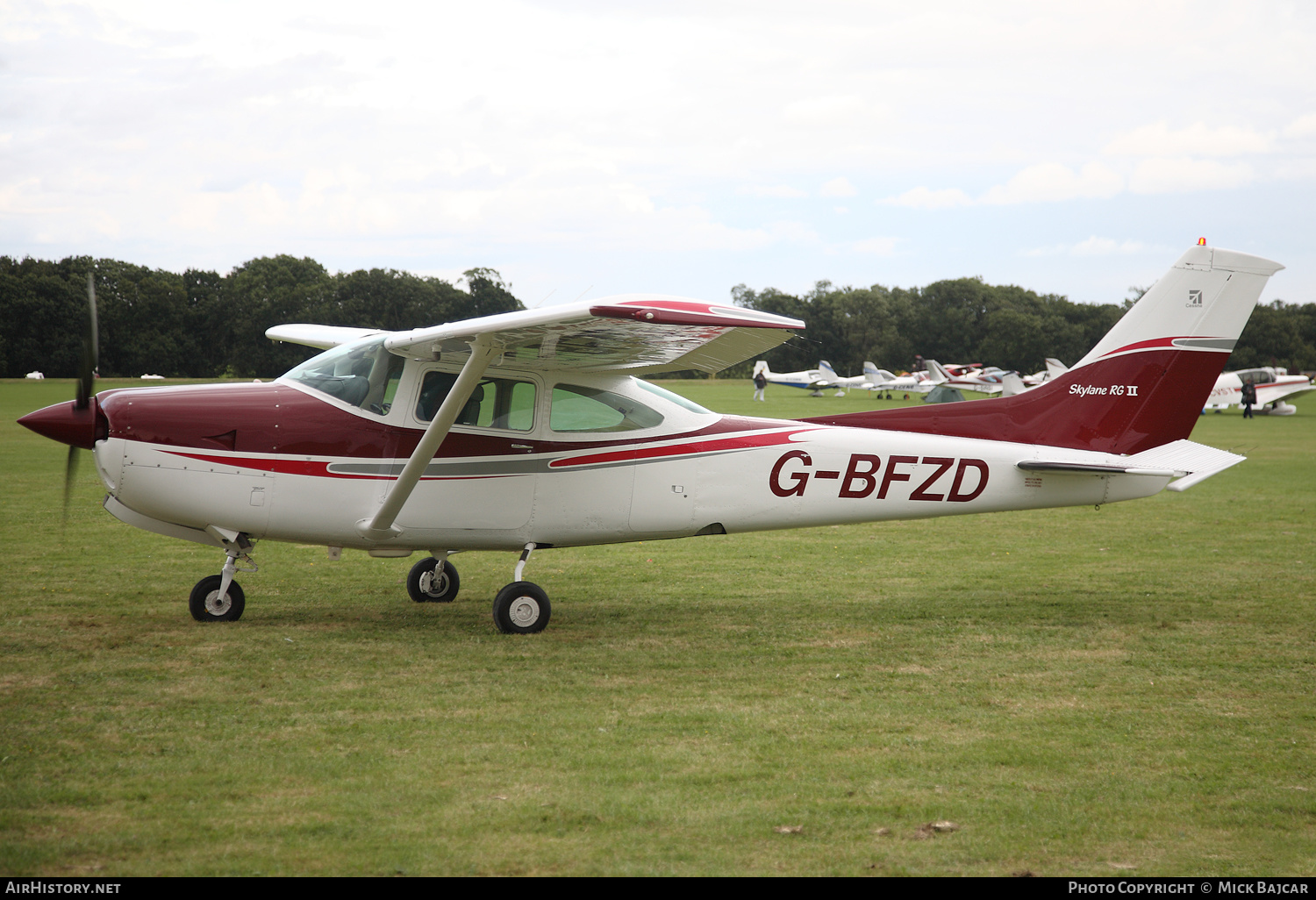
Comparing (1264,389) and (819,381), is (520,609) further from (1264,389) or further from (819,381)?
(819,381)

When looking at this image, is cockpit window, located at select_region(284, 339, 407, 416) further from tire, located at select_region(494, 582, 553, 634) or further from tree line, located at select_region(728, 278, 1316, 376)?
tree line, located at select_region(728, 278, 1316, 376)

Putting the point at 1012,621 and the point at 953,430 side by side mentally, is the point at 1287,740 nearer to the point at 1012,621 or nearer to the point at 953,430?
the point at 1012,621

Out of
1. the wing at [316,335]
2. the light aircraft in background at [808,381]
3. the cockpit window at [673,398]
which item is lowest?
the cockpit window at [673,398]

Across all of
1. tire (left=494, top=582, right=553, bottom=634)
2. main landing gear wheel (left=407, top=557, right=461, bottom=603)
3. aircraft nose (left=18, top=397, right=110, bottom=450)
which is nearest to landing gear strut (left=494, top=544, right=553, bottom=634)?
tire (left=494, top=582, right=553, bottom=634)

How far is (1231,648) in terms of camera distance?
6855mm

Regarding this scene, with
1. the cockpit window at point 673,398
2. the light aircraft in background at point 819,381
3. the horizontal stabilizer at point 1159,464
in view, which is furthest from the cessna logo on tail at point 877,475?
the light aircraft in background at point 819,381

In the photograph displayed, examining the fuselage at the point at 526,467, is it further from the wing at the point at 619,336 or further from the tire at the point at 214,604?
the tire at the point at 214,604

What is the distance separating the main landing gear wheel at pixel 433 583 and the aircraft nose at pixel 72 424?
2.74 m

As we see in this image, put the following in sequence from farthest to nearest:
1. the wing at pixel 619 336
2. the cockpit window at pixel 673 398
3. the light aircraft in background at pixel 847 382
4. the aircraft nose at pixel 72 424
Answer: the light aircraft in background at pixel 847 382, the cockpit window at pixel 673 398, the aircraft nose at pixel 72 424, the wing at pixel 619 336

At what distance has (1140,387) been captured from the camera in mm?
8078

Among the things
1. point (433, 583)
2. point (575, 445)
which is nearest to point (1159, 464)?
point (575, 445)

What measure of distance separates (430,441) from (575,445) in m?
1.19

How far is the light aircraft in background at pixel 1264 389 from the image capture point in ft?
149

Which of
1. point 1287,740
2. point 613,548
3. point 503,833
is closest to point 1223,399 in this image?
point 613,548
